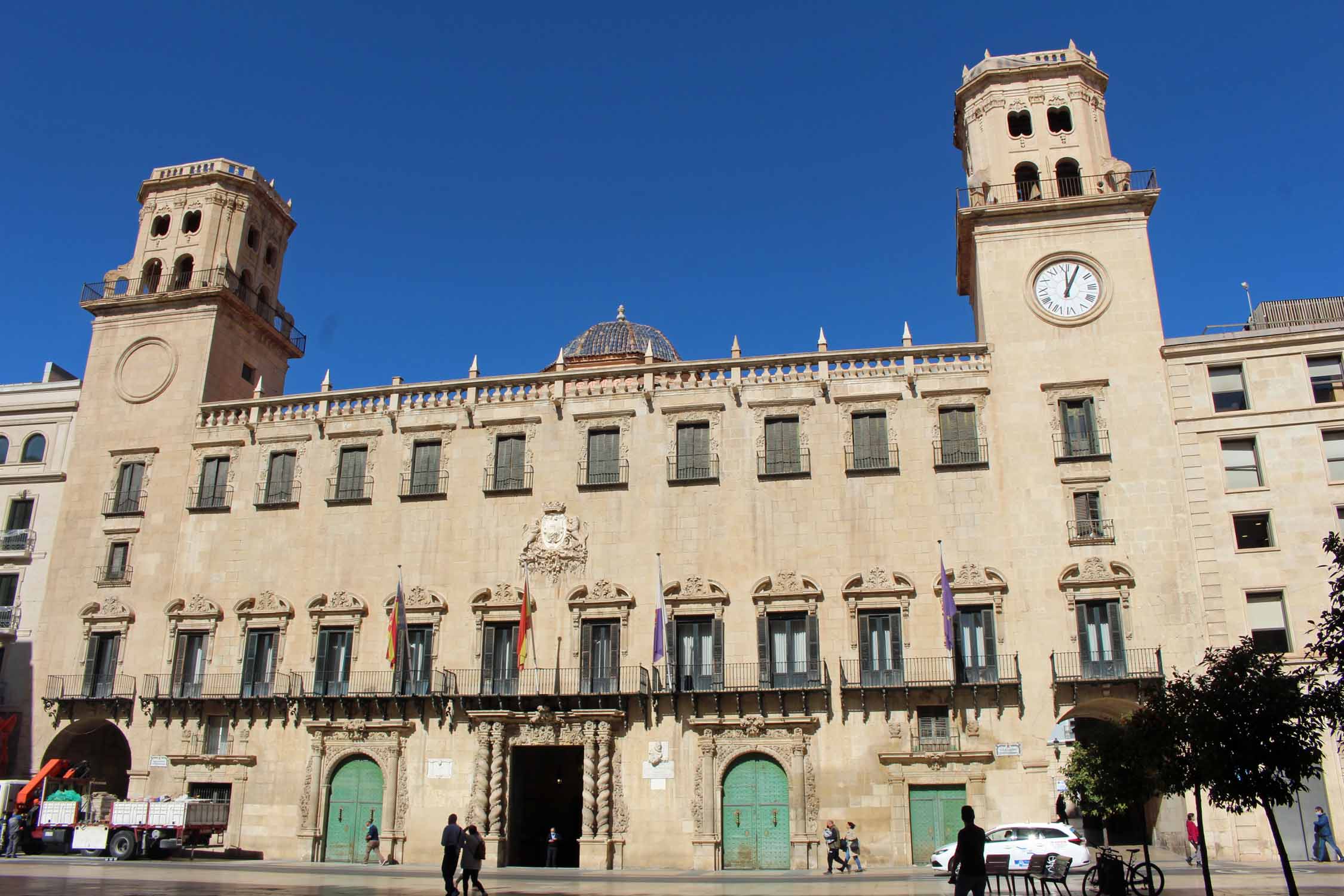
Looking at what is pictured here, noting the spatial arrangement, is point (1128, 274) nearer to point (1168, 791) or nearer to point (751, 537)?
point (751, 537)

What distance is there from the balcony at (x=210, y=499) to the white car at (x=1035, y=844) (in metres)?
28.7

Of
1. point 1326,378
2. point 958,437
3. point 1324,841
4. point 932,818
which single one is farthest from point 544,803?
A: point 1326,378

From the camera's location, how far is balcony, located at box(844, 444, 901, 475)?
119 feet

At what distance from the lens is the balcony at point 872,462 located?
36.3 meters

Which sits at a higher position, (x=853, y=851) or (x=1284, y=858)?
(x=1284, y=858)

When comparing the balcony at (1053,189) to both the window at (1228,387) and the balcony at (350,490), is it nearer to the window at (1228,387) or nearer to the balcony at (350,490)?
the window at (1228,387)

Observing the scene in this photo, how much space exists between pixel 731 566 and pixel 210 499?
67.4ft

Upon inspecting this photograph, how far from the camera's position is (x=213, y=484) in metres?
41.7

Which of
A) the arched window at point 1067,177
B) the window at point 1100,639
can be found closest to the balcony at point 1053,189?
the arched window at point 1067,177

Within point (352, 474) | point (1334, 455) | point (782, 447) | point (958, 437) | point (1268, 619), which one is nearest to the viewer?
point (1268, 619)

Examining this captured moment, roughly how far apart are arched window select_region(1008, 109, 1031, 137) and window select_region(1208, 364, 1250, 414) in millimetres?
11616

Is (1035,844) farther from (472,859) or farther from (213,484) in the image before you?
(213,484)

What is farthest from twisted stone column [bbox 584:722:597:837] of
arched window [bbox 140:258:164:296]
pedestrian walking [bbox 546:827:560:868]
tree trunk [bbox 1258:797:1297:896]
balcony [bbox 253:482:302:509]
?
arched window [bbox 140:258:164:296]

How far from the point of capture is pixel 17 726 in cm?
3959
